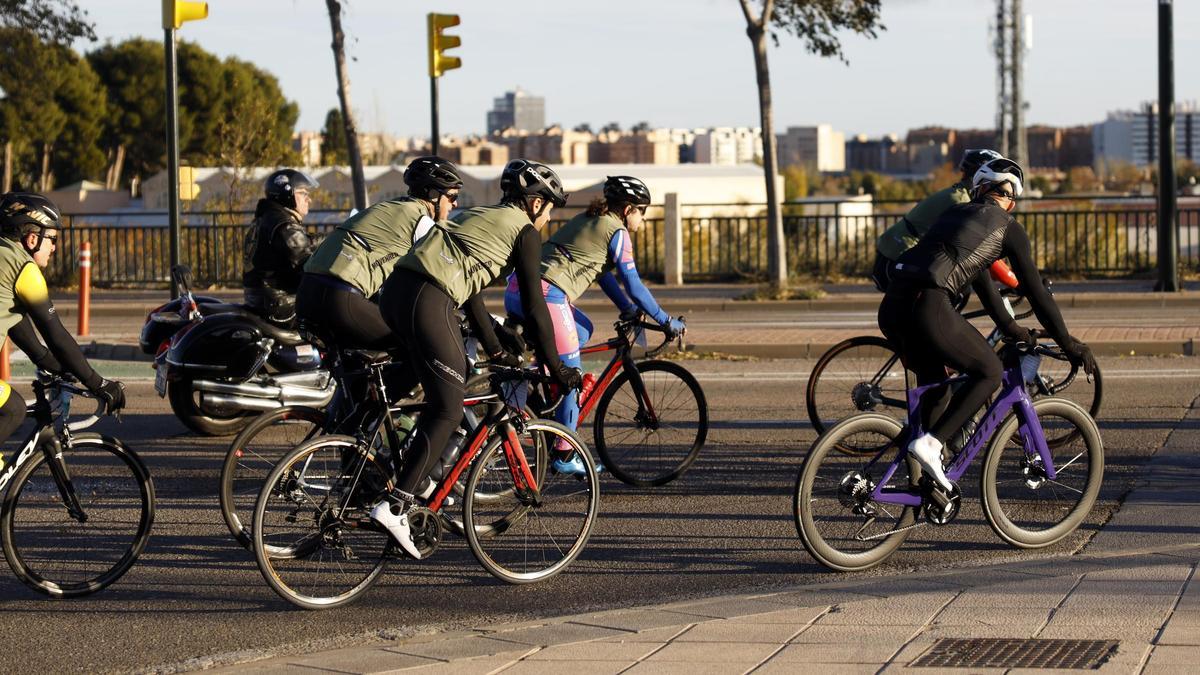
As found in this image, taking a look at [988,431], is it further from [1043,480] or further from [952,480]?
[1043,480]

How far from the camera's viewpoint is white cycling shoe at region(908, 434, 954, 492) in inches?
274

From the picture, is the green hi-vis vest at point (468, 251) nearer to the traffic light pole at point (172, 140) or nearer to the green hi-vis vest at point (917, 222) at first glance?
the green hi-vis vest at point (917, 222)

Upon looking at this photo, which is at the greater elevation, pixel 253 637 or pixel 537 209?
pixel 537 209

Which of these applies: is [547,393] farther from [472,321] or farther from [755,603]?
[755,603]

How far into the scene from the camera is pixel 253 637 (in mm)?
6105

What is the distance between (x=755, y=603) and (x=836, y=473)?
94cm

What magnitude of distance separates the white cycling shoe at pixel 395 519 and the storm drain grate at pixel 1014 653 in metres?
2.13

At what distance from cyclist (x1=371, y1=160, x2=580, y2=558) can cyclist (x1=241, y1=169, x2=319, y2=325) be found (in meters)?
3.28

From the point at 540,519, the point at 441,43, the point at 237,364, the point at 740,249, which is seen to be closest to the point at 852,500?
the point at 540,519

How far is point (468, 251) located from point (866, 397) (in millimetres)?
3319

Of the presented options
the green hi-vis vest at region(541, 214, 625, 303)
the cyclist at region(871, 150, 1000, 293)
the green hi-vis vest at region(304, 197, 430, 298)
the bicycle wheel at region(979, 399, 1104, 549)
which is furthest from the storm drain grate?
the cyclist at region(871, 150, 1000, 293)

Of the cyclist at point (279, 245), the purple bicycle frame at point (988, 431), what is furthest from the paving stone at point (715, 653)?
the cyclist at point (279, 245)

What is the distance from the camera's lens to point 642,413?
29.5 feet

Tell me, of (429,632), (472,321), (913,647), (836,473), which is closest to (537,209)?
(472,321)
